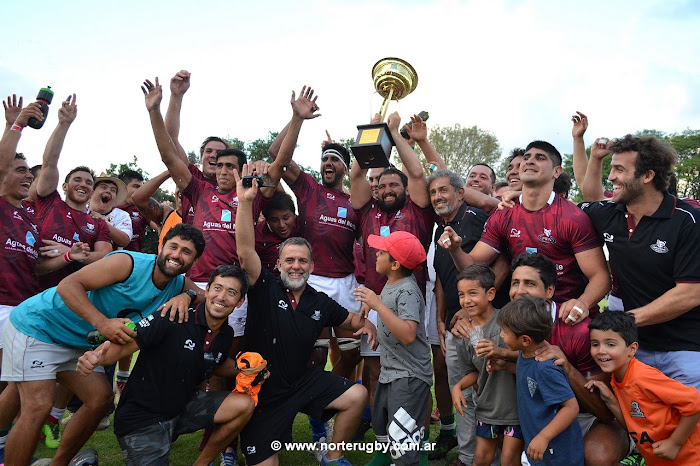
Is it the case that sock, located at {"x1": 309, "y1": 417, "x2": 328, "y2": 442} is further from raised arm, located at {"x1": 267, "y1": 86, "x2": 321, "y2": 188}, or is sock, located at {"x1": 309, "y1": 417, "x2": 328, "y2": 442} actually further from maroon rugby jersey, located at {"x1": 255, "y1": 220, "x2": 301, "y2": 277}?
raised arm, located at {"x1": 267, "y1": 86, "x2": 321, "y2": 188}

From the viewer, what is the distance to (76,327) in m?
4.42

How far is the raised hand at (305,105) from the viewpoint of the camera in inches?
217

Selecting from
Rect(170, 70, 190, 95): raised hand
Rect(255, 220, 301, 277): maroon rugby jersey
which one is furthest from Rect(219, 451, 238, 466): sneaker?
Rect(170, 70, 190, 95): raised hand

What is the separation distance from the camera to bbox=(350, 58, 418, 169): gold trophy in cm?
565

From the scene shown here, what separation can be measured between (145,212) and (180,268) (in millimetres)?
3899

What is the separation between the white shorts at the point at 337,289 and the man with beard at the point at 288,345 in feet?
3.52

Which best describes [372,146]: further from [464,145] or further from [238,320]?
[464,145]

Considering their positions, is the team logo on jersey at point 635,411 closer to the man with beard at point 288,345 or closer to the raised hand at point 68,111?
the man with beard at point 288,345

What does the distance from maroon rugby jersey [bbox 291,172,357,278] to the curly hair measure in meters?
3.09

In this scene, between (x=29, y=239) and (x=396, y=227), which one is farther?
(x=396, y=227)

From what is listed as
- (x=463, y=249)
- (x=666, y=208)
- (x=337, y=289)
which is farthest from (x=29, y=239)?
(x=666, y=208)

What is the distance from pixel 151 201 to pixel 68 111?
2316 millimetres

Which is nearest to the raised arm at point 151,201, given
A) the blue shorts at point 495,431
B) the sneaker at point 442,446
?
the sneaker at point 442,446

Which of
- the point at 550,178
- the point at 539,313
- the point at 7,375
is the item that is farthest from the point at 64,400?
the point at 550,178
